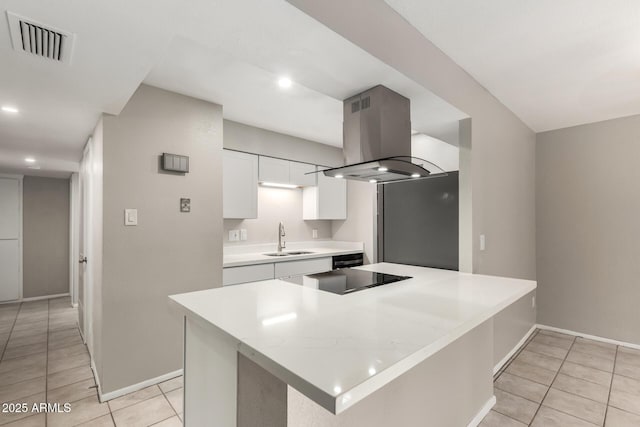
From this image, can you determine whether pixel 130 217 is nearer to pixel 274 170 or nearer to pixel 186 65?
pixel 186 65

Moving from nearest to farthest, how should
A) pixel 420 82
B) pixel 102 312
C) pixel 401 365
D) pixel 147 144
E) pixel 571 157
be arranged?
1. pixel 401 365
2. pixel 420 82
3. pixel 102 312
4. pixel 147 144
5. pixel 571 157

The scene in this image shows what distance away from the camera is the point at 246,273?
9.69 ft

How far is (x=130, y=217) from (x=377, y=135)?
1897 millimetres

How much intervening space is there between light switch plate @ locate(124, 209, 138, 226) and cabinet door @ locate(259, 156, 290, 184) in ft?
4.67

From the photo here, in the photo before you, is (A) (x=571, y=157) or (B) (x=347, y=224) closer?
(A) (x=571, y=157)

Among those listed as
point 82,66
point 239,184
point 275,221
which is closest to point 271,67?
point 82,66

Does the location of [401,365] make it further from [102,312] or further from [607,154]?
[607,154]

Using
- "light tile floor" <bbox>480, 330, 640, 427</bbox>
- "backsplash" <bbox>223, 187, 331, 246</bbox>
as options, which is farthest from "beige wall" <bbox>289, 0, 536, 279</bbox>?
"backsplash" <bbox>223, 187, 331, 246</bbox>

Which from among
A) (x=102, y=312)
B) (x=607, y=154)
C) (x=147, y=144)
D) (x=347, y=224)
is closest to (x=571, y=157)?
(x=607, y=154)

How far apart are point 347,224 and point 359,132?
2848 mm

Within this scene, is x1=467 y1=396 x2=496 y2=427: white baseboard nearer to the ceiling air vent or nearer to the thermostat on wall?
the thermostat on wall

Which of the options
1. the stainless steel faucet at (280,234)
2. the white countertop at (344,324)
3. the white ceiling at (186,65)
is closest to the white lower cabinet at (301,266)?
the stainless steel faucet at (280,234)

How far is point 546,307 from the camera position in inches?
143

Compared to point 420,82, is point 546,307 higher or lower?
lower
